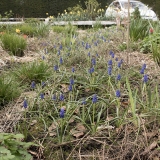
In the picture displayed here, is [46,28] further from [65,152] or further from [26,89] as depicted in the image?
[65,152]

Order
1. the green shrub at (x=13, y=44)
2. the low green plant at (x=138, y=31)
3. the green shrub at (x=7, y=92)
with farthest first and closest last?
the low green plant at (x=138, y=31) < the green shrub at (x=13, y=44) < the green shrub at (x=7, y=92)

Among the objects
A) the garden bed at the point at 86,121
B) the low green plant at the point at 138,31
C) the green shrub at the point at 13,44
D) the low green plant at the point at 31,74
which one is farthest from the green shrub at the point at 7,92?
the low green plant at the point at 138,31

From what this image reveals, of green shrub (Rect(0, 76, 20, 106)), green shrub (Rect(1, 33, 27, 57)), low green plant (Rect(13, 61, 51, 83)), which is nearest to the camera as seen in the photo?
green shrub (Rect(0, 76, 20, 106))

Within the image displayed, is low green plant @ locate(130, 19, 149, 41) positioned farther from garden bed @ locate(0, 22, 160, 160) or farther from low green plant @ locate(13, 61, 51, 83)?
low green plant @ locate(13, 61, 51, 83)

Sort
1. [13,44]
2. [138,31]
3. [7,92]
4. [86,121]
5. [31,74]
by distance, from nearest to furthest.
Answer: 1. [86,121]
2. [7,92]
3. [31,74]
4. [13,44]
5. [138,31]

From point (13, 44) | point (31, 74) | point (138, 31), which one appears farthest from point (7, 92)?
point (138, 31)

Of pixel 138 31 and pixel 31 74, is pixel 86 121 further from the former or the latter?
pixel 138 31

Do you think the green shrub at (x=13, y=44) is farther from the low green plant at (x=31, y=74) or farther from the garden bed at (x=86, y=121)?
the garden bed at (x=86, y=121)

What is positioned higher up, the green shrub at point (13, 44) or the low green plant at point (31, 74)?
the green shrub at point (13, 44)

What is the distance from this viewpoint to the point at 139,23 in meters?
4.75

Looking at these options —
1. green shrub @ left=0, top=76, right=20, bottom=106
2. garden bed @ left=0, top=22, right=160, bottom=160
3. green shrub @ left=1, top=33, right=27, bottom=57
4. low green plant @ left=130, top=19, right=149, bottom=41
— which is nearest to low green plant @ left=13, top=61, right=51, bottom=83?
garden bed @ left=0, top=22, right=160, bottom=160

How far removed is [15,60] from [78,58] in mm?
936

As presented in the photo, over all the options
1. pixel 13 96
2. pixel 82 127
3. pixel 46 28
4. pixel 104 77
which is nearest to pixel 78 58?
pixel 104 77

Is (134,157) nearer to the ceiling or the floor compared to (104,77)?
nearer to the floor
